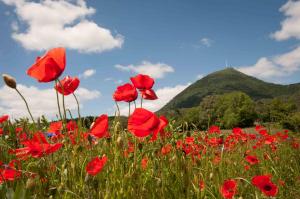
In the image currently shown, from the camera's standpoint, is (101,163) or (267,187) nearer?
(101,163)

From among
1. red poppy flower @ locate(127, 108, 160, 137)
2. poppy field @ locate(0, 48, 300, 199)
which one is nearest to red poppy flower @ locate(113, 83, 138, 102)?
poppy field @ locate(0, 48, 300, 199)

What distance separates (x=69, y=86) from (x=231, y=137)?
4.08 meters

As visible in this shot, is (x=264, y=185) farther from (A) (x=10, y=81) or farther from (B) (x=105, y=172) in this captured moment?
(A) (x=10, y=81)

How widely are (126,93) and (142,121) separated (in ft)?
1.91

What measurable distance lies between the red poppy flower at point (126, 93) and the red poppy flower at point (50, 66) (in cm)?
62

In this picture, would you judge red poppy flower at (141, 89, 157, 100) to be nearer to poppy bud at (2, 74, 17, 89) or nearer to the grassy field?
the grassy field

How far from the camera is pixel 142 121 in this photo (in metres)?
1.92

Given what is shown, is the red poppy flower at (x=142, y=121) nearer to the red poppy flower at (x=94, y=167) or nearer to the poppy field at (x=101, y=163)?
the poppy field at (x=101, y=163)

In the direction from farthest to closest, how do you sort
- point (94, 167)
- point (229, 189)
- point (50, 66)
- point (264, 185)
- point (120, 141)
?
point (264, 185)
point (229, 189)
point (120, 141)
point (50, 66)
point (94, 167)

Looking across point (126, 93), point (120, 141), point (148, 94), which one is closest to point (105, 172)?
point (120, 141)

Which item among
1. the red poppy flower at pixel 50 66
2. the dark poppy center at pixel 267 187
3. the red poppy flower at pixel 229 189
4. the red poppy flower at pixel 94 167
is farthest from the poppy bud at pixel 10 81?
the dark poppy center at pixel 267 187

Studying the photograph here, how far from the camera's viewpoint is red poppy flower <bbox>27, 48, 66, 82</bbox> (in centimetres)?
190

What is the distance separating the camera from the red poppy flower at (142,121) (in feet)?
6.21

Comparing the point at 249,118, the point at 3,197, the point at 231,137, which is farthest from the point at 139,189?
the point at 249,118
